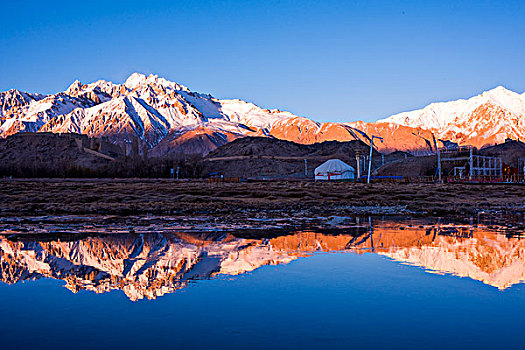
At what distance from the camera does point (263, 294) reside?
6172 mm

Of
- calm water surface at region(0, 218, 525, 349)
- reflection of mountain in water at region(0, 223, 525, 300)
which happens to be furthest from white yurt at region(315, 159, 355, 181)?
calm water surface at region(0, 218, 525, 349)

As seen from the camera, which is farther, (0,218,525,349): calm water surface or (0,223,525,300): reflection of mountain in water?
(0,223,525,300): reflection of mountain in water

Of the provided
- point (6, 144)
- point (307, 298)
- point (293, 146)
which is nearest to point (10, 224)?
point (307, 298)

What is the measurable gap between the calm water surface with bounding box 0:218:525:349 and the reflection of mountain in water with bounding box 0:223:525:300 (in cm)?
3

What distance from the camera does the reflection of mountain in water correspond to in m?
7.12

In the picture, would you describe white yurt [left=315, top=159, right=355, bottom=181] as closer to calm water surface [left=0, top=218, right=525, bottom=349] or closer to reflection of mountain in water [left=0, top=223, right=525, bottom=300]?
reflection of mountain in water [left=0, top=223, right=525, bottom=300]

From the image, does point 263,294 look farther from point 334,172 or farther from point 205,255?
point 334,172

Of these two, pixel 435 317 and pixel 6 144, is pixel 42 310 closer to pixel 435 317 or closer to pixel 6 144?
pixel 435 317

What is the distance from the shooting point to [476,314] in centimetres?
529

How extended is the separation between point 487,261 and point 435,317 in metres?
3.57

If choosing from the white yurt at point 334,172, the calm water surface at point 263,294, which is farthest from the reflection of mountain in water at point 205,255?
the white yurt at point 334,172

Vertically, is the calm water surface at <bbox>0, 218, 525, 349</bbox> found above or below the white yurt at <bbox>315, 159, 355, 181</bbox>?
below

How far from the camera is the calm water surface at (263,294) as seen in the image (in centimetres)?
458

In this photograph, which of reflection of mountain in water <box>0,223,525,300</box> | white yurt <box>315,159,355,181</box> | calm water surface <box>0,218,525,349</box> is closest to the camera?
calm water surface <box>0,218,525,349</box>
